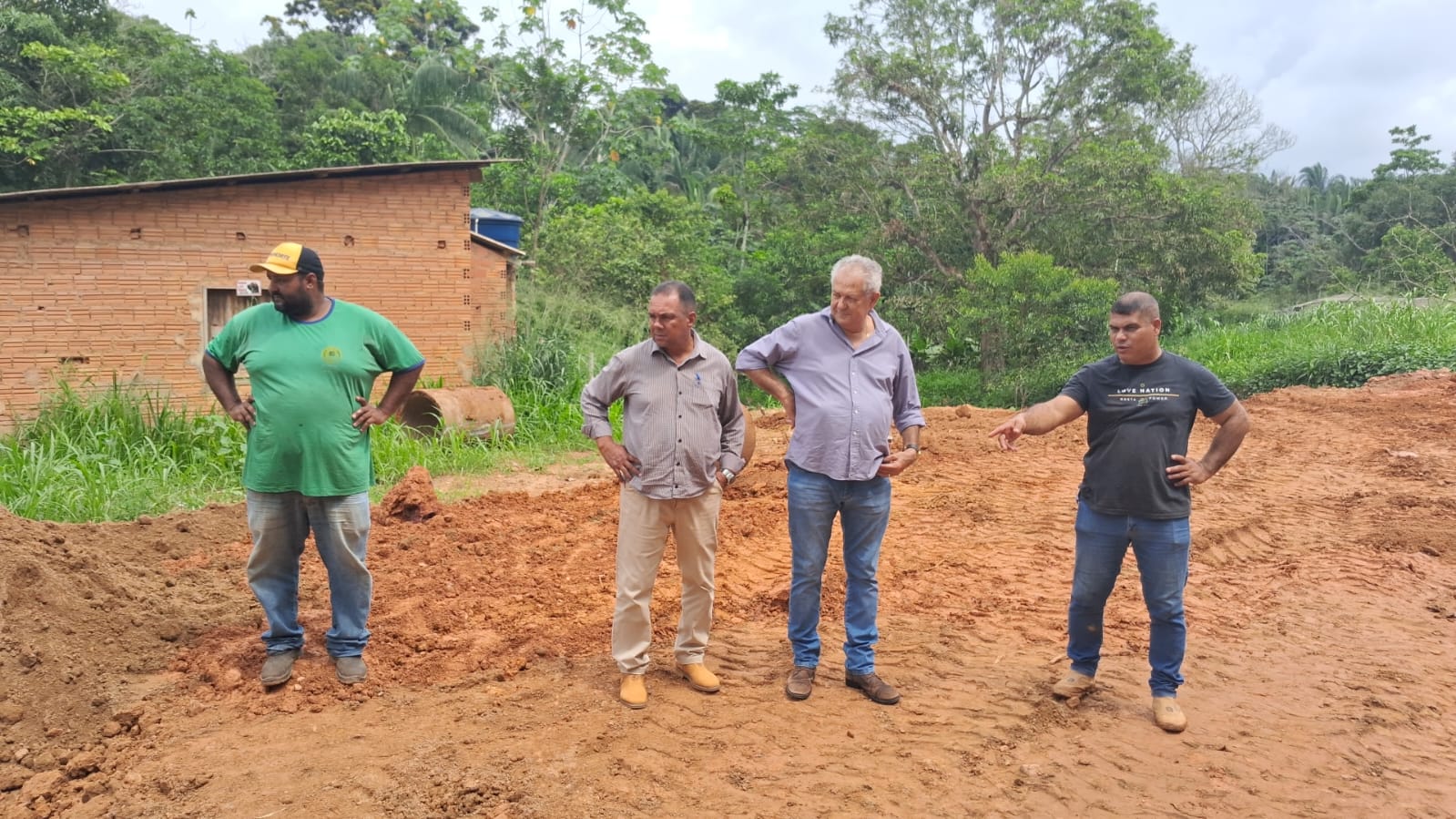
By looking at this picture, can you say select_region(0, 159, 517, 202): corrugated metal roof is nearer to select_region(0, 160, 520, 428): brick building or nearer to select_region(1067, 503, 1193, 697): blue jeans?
select_region(0, 160, 520, 428): brick building

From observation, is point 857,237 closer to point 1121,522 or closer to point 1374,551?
point 1374,551

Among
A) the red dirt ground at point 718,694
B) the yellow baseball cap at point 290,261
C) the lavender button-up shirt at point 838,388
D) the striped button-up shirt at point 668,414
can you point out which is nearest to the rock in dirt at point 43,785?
the red dirt ground at point 718,694

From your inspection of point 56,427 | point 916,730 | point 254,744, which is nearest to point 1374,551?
point 916,730

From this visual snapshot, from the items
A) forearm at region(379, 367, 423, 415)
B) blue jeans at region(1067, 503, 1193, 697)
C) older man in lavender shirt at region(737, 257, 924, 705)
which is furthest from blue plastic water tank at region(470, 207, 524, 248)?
blue jeans at region(1067, 503, 1193, 697)

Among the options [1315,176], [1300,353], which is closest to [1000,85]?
[1300,353]

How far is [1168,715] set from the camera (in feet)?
13.5

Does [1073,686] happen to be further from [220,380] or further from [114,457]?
[114,457]

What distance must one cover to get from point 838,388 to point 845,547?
0.68 m

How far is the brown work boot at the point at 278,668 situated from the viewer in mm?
4348

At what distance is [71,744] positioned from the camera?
3990mm

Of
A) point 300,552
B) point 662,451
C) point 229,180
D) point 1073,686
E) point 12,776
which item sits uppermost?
point 229,180

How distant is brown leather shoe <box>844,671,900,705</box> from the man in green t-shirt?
6.96 feet

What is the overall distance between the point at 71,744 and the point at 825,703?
2.98 m

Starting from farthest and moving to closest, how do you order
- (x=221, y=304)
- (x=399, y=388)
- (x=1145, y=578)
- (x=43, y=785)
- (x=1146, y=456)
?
(x=221, y=304), (x=399, y=388), (x=1145, y=578), (x=1146, y=456), (x=43, y=785)
